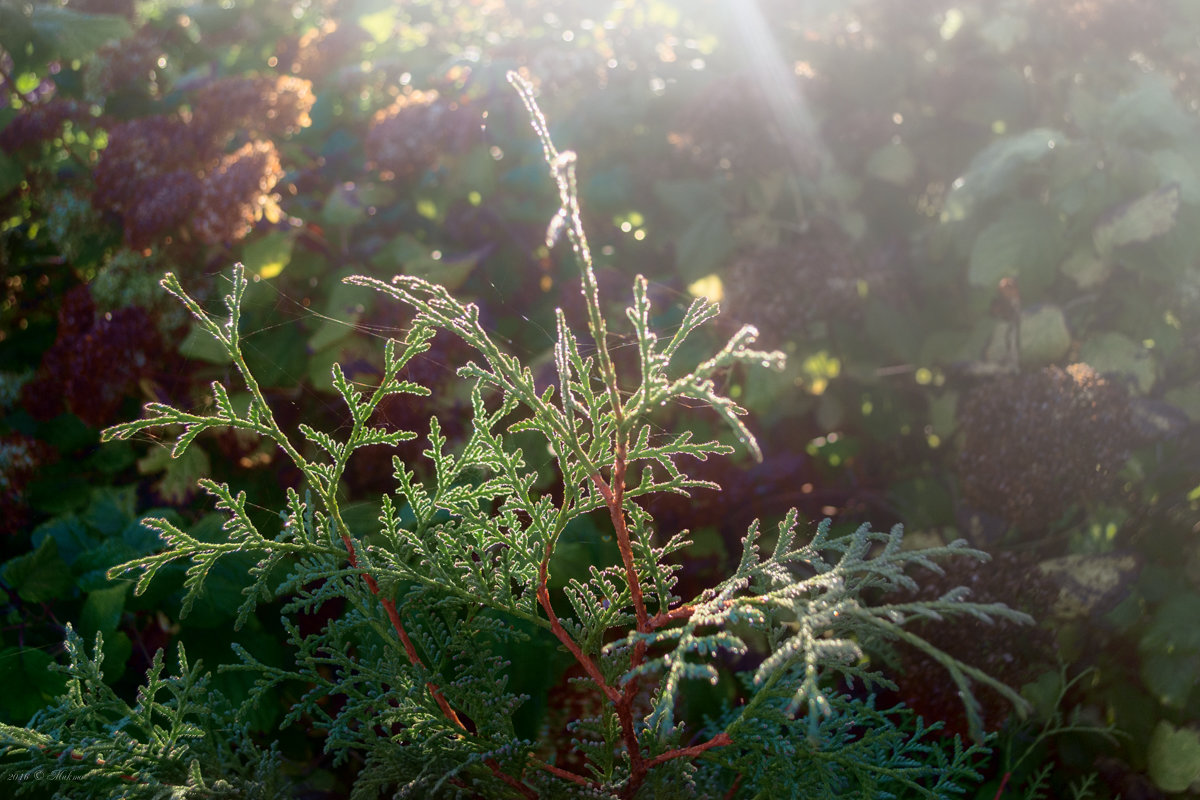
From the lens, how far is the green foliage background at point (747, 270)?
1.21 meters

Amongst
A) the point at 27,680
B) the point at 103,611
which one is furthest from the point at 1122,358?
the point at 27,680

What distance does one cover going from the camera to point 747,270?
1.51 m

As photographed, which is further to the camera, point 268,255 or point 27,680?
point 268,255

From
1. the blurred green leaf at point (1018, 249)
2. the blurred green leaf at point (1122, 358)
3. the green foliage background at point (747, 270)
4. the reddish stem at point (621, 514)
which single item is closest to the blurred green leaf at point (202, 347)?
the green foliage background at point (747, 270)

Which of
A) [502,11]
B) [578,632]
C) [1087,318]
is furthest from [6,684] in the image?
[502,11]

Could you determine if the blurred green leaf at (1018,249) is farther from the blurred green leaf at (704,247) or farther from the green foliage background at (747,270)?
the blurred green leaf at (704,247)

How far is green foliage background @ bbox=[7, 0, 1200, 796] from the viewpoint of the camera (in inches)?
47.8

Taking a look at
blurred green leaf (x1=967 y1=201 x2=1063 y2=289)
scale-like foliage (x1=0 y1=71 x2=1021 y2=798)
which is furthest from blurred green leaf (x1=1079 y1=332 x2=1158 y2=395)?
scale-like foliage (x1=0 y1=71 x2=1021 y2=798)

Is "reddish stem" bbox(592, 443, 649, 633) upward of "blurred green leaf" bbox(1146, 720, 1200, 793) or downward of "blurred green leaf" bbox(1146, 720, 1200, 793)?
upward

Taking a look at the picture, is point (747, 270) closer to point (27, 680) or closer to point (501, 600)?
point (501, 600)

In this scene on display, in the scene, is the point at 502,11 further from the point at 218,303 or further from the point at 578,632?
the point at 578,632

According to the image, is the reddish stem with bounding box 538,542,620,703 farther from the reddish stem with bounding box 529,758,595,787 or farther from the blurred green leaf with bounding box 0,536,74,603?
the blurred green leaf with bounding box 0,536,74,603

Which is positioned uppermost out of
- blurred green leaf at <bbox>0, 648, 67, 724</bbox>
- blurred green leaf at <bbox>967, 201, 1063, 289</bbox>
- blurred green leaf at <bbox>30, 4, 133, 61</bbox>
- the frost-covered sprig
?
blurred green leaf at <bbox>30, 4, 133, 61</bbox>

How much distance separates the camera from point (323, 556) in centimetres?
75
